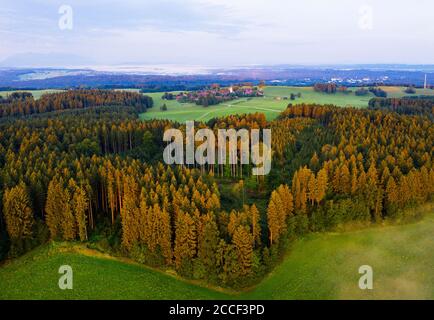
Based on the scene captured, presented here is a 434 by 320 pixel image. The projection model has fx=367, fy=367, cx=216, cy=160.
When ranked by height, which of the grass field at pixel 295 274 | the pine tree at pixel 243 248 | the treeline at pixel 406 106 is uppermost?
the treeline at pixel 406 106

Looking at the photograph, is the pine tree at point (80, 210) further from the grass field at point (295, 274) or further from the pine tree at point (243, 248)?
the pine tree at point (243, 248)

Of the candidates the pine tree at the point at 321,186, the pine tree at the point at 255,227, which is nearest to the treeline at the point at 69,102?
the pine tree at the point at 321,186

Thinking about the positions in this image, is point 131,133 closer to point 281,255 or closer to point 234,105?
point 281,255

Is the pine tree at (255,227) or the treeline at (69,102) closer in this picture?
the pine tree at (255,227)

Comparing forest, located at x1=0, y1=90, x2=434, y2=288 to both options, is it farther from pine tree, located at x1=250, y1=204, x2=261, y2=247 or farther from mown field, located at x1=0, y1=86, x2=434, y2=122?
mown field, located at x1=0, y1=86, x2=434, y2=122

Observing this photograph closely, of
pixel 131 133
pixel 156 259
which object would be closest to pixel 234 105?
pixel 131 133

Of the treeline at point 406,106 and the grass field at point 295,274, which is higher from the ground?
the treeline at point 406,106
